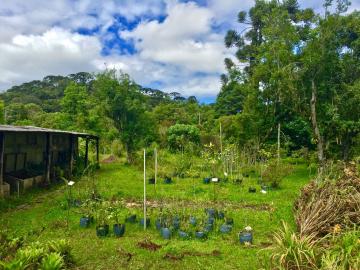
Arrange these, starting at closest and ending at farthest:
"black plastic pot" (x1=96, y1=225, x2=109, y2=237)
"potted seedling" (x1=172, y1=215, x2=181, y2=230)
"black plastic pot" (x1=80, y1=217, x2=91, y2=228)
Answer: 1. "black plastic pot" (x1=96, y1=225, x2=109, y2=237)
2. "potted seedling" (x1=172, y1=215, x2=181, y2=230)
3. "black plastic pot" (x1=80, y1=217, x2=91, y2=228)

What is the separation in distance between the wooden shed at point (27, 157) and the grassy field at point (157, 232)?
0.92m

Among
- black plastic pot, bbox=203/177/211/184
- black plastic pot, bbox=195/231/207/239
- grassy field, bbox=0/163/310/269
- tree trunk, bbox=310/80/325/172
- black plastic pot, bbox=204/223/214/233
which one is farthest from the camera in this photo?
tree trunk, bbox=310/80/325/172

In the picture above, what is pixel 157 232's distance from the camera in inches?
368

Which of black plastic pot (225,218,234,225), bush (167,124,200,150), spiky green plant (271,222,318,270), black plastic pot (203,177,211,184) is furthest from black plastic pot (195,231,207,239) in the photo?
bush (167,124,200,150)

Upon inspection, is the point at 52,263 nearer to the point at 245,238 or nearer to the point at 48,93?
the point at 245,238

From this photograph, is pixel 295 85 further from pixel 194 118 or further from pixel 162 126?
pixel 194 118

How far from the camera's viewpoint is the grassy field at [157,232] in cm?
738

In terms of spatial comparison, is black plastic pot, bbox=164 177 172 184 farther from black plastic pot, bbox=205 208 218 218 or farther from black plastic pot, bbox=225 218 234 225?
black plastic pot, bbox=225 218 234 225

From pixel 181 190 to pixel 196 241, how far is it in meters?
6.92

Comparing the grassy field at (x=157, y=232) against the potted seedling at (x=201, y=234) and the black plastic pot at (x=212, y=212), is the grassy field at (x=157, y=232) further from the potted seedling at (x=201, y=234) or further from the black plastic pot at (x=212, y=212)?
the black plastic pot at (x=212, y=212)

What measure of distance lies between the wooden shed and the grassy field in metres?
0.92

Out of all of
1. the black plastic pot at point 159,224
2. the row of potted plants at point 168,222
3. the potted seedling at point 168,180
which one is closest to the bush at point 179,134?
the potted seedling at point 168,180

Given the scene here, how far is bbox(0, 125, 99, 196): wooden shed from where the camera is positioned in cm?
1449

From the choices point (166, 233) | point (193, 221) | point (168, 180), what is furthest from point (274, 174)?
point (166, 233)
